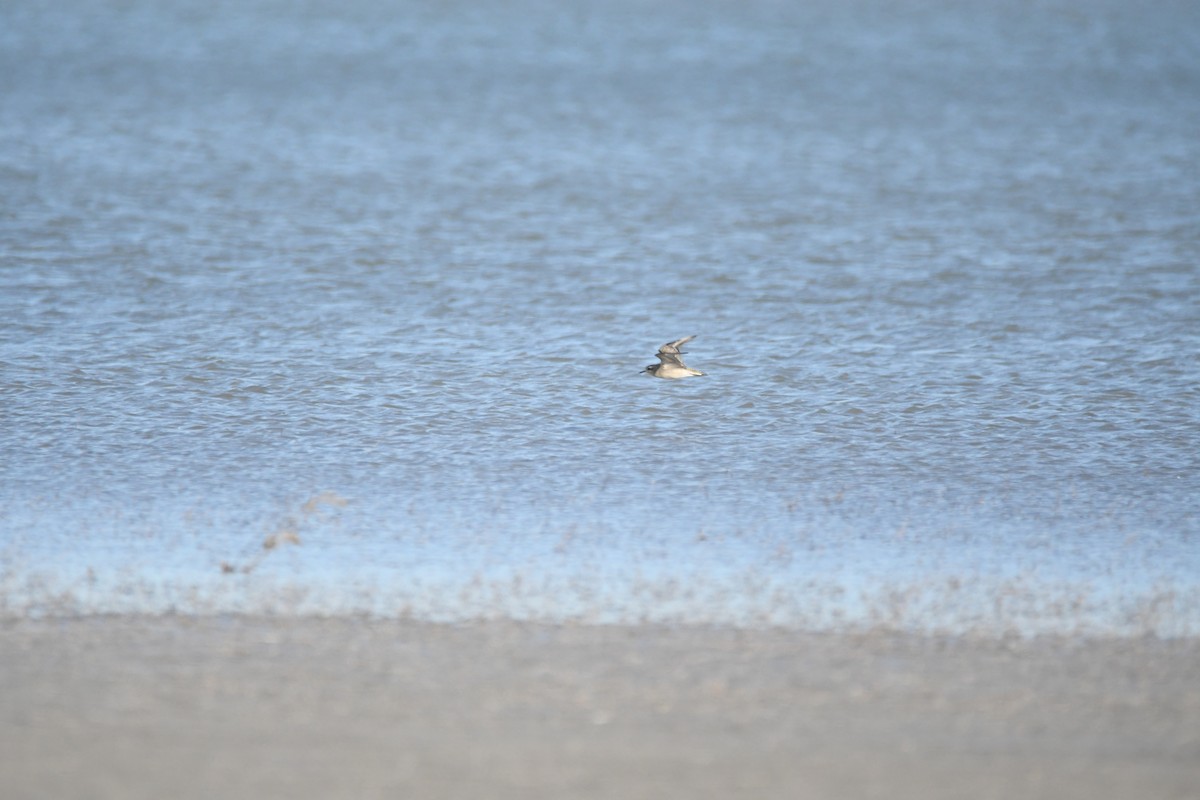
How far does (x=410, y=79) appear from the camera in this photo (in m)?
24.8

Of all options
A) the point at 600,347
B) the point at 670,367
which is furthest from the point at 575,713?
the point at 600,347

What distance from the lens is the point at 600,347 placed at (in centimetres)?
1098

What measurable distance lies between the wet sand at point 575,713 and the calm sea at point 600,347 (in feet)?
1.04

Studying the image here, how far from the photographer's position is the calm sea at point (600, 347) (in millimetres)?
6637

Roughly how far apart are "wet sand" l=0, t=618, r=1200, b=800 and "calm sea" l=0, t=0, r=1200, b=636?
317 mm

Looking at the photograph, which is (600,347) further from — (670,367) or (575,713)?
(575,713)

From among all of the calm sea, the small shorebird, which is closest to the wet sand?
the calm sea

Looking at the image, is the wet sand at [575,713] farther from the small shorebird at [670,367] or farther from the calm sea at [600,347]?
the small shorebird at [670,367]

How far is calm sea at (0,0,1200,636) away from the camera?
664 centimetres

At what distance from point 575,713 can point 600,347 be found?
6.07 metres

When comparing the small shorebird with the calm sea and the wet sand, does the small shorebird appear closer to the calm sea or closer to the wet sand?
the calm sea

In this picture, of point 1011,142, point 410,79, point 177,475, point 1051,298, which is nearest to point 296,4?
point 410,79

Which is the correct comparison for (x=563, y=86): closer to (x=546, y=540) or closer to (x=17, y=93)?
(x=17, y=93)

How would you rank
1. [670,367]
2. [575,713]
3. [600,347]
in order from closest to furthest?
1. [575,713]
2. [670,367]
3. [600,347]
